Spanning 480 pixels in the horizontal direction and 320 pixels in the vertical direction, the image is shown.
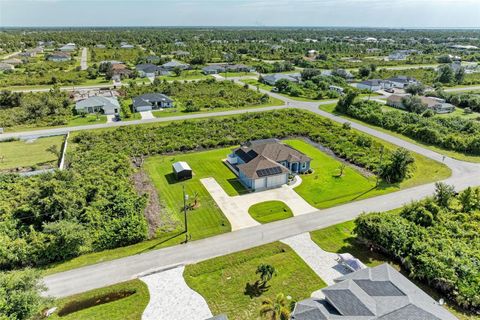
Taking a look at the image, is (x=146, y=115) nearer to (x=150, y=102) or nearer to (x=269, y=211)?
(x=150, y=102)

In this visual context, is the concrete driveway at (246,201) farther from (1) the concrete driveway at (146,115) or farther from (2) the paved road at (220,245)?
(1) the concrete driveway at (146,115)

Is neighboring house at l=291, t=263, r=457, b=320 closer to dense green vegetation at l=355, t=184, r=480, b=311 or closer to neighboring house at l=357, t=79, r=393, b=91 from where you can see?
dense green vegetation at l=355, t=184, r=480, b=311

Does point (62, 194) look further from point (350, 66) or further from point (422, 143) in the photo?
point (350, 66)

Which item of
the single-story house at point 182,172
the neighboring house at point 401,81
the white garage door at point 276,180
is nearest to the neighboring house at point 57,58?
the single-story house at point 182,172

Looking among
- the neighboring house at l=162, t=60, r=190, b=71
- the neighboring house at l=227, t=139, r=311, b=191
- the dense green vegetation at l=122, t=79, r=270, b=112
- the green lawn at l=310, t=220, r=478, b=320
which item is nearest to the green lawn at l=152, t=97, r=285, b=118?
the dense green vegetation at l=122, t=79, r=270, b=112

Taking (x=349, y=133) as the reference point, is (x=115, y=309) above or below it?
below

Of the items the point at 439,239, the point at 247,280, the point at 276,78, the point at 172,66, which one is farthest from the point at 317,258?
the point at 172,66

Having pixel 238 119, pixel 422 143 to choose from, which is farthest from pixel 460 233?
pixel 238 119
